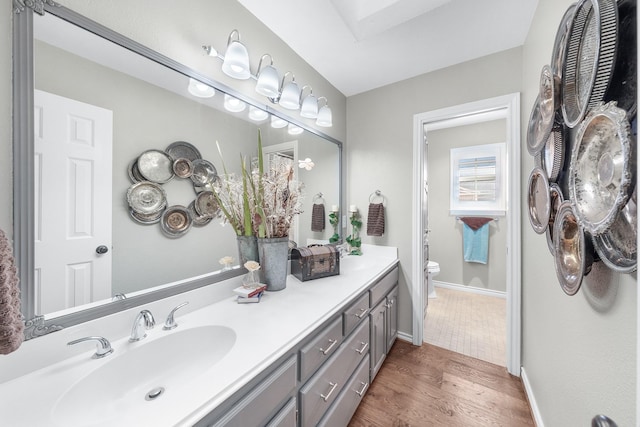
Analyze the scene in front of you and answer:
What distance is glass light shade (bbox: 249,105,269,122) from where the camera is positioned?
1422 mm

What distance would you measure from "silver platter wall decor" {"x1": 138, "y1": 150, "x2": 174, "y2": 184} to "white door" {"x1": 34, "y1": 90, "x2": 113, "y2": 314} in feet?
0.36

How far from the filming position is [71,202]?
809 millimetres

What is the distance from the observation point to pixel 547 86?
100 cm

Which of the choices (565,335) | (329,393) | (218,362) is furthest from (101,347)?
(565,335)

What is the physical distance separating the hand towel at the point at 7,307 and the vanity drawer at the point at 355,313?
1.08 metres

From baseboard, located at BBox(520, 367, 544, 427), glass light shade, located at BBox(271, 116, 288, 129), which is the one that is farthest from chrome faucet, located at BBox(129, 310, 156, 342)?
baseboard, located at BBox(520, 367, 544, 427)

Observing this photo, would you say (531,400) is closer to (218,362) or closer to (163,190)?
(218,362)

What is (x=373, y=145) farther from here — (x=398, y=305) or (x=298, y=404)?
(x=298, y=404)

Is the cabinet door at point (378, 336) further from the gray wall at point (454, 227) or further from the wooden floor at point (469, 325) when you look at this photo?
the gray wall at point (454, 227)

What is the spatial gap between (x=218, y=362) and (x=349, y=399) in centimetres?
92

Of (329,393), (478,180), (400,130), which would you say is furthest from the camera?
(478,180)

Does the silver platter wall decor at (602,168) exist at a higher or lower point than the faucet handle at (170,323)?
higher

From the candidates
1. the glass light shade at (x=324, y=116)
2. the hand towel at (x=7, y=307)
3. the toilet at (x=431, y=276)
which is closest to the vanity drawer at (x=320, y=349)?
the hand towel at (x=7, y=307)

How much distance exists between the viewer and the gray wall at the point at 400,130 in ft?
6.10
